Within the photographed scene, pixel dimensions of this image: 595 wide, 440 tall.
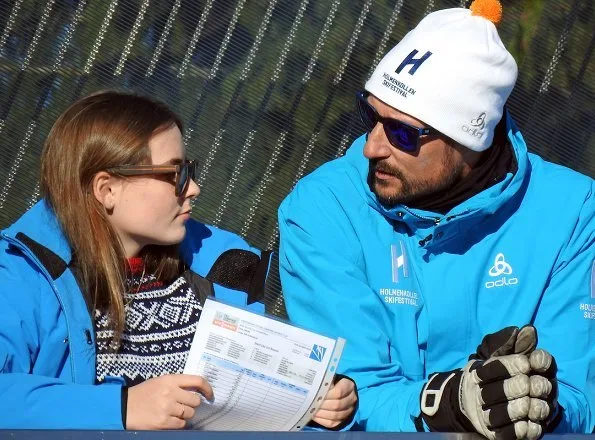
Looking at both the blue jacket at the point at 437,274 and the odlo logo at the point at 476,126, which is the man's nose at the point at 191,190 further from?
the odlo logo at the point at 476,126

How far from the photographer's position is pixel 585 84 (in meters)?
4.96

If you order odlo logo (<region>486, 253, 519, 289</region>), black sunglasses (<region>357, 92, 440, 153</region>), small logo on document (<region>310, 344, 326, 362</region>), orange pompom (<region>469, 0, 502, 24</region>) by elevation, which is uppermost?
orange pompom (<region>469, 0, 502, 24</region>)

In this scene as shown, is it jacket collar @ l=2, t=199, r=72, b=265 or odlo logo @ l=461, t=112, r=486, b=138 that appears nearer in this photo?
jacket collar @ l=2, t=199, r=72, b=265

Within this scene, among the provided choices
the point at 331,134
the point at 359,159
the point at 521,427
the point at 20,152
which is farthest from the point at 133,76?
the point at 521,427

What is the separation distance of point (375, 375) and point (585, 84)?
2108 millimetres

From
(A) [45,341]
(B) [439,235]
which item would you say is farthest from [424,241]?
(A) [45,341]

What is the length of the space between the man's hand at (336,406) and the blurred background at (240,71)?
1.75 meters

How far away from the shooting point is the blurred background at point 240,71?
4586mm

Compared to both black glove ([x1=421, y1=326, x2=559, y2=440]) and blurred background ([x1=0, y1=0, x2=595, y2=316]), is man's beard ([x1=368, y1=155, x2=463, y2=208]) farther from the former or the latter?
blurred background ([x1=0, y1=0, x2=595, y2=316])

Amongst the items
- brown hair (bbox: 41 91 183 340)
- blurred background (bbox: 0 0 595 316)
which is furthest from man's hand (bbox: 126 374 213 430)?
blurred background (bbox: 0 0 595 316)

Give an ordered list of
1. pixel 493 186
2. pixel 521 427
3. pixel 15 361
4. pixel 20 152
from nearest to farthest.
→ pixel 521 427
pixel 15 361
pixel 493 186
pixel 20 152

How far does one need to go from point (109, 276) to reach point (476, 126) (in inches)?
50.2

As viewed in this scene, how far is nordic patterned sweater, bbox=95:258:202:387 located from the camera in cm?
320

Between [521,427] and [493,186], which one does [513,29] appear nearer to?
[493,186]
